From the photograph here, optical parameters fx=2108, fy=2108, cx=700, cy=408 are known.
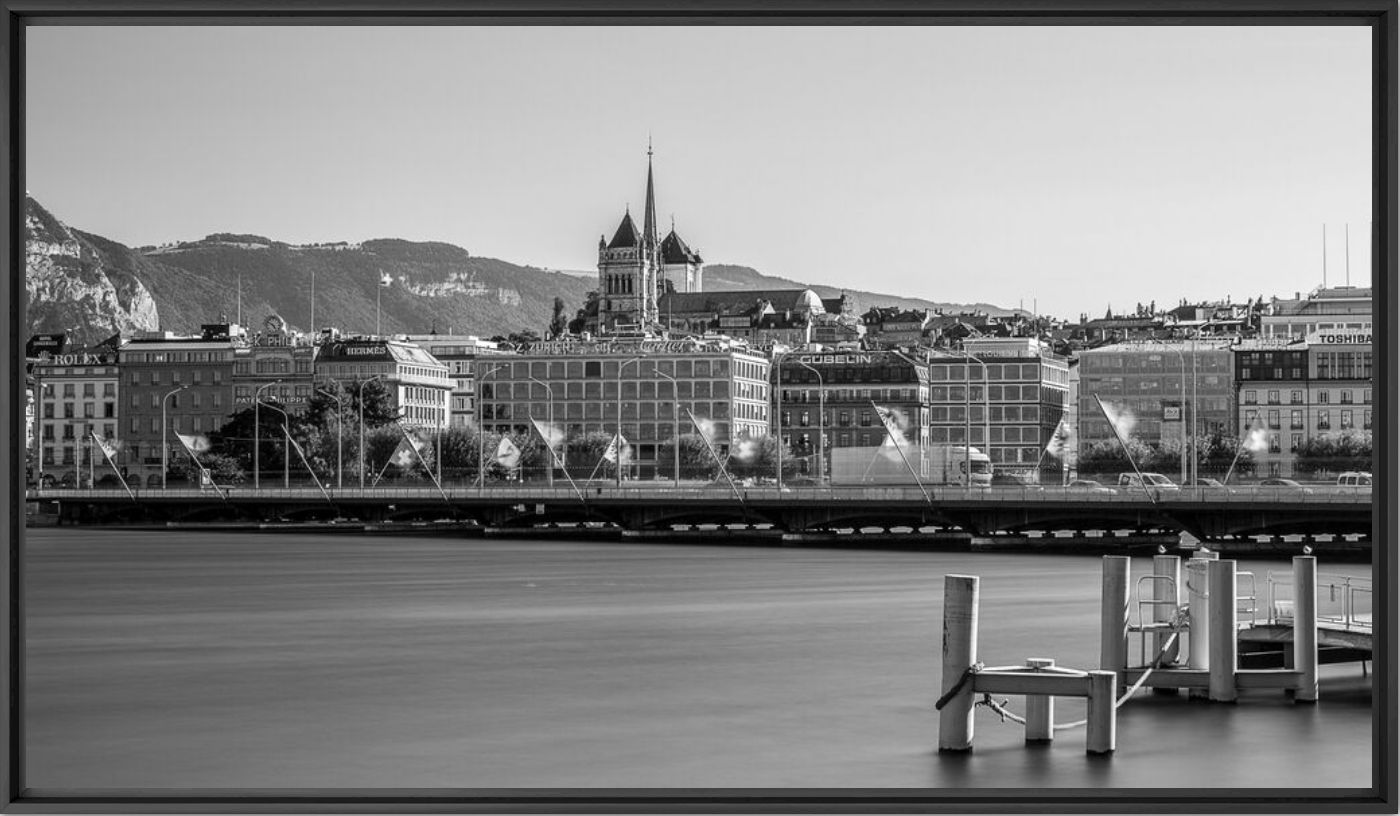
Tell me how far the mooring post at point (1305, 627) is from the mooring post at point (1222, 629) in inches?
17.7

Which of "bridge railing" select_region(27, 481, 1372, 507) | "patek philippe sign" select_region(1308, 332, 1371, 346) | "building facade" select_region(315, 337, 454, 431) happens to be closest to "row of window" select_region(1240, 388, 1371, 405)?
"patek philippe sign" select_region(1308, 332, 1371, 346)

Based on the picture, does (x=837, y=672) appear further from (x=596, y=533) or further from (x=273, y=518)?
(x=273, y=518)

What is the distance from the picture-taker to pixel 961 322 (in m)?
145

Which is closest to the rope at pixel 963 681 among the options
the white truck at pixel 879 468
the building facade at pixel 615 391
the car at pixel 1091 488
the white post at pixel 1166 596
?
the white post at pixel 1166 596

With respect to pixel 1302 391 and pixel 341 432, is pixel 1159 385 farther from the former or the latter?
pixel 341 432

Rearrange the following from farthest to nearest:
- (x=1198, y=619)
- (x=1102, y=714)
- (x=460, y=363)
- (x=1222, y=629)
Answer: (x=460, y=363), (x=1198, y=619), (x=1222, y=629), (x=1102, y=714)

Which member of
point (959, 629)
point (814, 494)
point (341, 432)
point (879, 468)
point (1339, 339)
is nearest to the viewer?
point (959, 629)

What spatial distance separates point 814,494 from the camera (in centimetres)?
6019

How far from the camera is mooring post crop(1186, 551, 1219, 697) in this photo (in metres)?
11.1

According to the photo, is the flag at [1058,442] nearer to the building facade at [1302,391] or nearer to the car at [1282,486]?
the car at [1282,486]

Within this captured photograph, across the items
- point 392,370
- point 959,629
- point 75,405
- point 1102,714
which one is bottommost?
point 1102,714

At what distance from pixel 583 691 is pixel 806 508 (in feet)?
128

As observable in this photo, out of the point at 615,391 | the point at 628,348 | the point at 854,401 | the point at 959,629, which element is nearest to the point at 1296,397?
the point at 854,401

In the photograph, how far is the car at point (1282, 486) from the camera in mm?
48062
